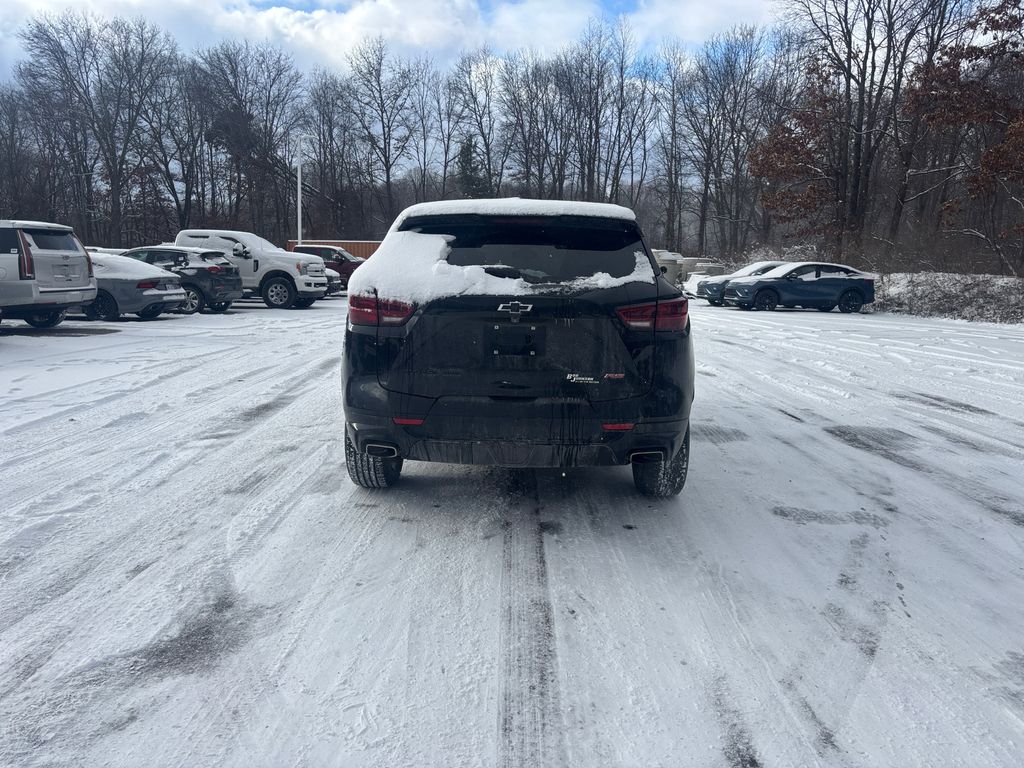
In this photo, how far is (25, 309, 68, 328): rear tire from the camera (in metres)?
13.0

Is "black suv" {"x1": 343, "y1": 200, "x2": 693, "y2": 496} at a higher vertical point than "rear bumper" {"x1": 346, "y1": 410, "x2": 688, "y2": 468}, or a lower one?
higher

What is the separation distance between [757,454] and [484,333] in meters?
2.87

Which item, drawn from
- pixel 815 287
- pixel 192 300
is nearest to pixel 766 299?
pixel 815 287

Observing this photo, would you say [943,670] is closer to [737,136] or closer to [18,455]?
[18,455]

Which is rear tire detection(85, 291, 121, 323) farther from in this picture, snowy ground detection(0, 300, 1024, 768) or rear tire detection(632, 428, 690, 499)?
rear tire detection(632, 428, 690, 499)

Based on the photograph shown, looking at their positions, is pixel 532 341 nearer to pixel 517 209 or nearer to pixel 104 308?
pixel 517 209

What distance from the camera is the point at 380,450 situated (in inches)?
157

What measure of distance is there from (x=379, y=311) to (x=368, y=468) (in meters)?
1.12

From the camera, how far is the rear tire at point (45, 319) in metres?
13.0

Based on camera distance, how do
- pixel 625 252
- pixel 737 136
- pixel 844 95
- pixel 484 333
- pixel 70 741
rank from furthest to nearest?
pixel 737 136, pixel 844 95, pixel 625 252, pixel 484 333, pixel 70 741

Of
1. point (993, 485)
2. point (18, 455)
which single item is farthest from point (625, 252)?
point (18, 455)

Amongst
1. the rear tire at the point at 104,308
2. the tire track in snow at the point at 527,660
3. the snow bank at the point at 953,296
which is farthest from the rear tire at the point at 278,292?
the snow bank at the point at 953,296

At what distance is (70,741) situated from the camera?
2.25 m

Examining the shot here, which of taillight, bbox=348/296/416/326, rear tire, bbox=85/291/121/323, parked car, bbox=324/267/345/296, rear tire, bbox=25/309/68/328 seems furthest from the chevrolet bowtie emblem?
parked car, bbox=324/267/345/296
